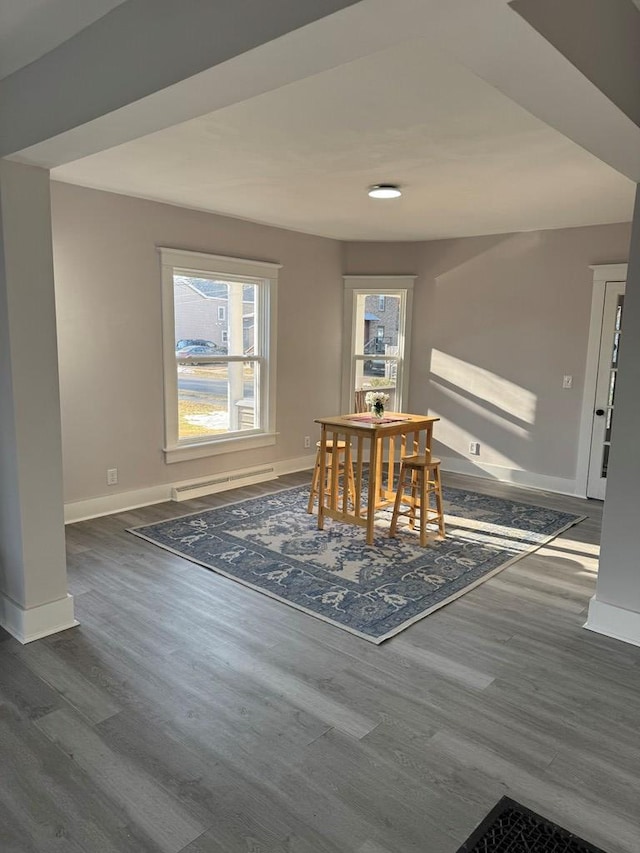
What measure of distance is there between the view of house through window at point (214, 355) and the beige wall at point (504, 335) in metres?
1.63

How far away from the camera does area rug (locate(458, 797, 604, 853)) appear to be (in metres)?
1.73

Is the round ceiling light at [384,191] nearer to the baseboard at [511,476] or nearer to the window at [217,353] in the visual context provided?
the window at [217,353]

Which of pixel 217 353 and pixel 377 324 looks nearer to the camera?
pixel 217 353

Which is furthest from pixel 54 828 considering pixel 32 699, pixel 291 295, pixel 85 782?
pixel 291 295

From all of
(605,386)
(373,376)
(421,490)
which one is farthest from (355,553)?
(373,376)

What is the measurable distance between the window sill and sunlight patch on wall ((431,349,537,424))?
6.49 ft

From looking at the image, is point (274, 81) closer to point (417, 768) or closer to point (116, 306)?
point (417, 768)

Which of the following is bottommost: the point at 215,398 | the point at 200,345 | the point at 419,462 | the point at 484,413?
the point at 419,462

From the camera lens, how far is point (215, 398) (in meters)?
5.61

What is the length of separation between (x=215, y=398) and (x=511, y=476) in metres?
3.08

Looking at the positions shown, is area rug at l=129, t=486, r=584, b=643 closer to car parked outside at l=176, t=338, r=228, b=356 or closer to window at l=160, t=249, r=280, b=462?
window at l=160, t=249, r=280, b=462

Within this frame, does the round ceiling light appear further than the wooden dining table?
No

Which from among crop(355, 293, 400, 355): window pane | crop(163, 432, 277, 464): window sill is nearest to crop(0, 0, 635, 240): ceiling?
crop(355, 293, 400, 355): window pane

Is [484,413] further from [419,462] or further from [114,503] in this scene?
[114,503]
